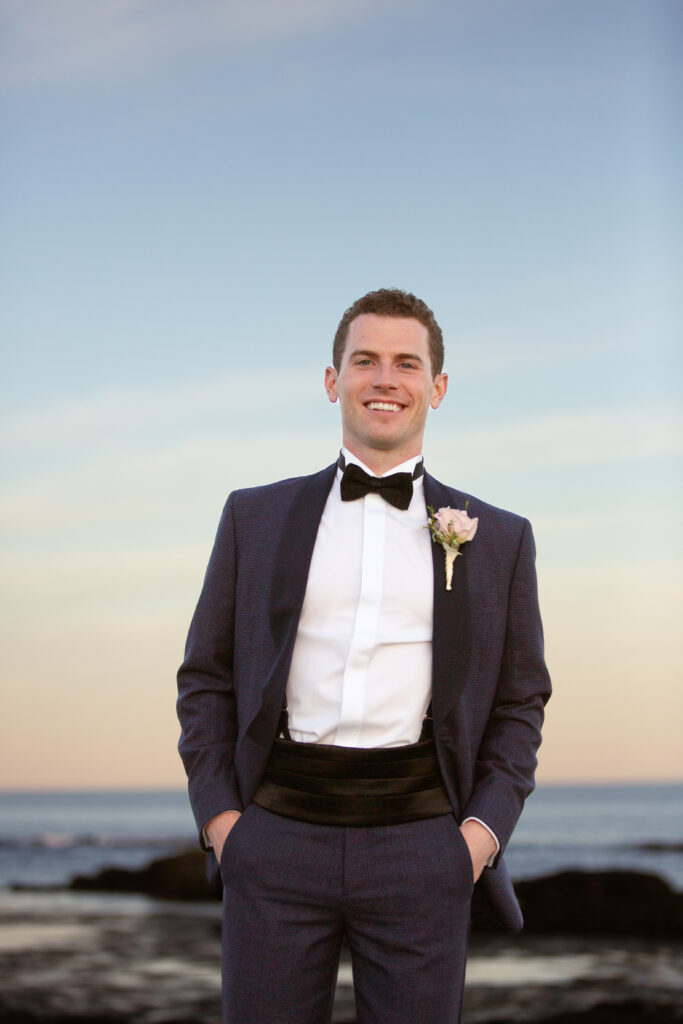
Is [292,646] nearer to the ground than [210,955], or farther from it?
farther from it

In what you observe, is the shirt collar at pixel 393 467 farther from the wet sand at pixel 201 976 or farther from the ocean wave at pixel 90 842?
the ocean wave at pixel 90 842

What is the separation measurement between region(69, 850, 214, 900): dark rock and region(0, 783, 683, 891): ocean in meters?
3.22

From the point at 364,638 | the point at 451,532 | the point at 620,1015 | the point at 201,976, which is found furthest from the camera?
the point at 201,976

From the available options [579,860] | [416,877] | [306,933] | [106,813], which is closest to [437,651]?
[416,877]

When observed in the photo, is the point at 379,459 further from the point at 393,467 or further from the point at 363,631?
the point at 363,631

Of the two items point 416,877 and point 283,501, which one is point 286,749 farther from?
point 283,501

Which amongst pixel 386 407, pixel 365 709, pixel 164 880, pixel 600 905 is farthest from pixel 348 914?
pixel 164 880

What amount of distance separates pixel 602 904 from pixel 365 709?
47.7ft

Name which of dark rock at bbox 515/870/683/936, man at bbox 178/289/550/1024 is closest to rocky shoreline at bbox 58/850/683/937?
Answer: dark rock at bbox 515/870/683/936

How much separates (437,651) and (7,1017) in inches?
320

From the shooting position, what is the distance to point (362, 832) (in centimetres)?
261

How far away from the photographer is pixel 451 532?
290 centimetres

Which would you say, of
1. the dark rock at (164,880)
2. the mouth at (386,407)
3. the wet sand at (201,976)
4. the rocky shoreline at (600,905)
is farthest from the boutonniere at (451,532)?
the dark rock at (164,880)

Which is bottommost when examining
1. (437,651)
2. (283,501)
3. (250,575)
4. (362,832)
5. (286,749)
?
(362,832)
